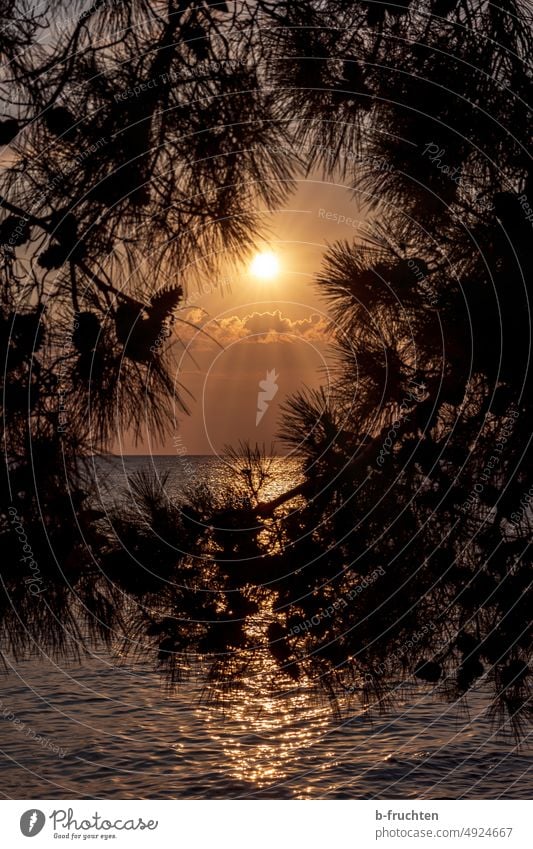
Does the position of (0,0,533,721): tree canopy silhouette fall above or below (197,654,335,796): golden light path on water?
above

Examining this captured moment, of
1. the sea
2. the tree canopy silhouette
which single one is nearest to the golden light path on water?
the sea

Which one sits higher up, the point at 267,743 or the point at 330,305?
the point at 330,305

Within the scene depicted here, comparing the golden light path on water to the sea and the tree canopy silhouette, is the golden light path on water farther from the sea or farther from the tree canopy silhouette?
the tree canopy silhouette

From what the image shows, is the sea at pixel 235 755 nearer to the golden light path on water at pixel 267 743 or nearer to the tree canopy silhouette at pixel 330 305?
the golden light path on water at pixel 267 743

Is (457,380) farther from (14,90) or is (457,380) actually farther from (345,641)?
(14,90)

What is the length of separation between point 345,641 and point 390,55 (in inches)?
76.8

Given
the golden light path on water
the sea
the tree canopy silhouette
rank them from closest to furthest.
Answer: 1. the tree canopy silhouette
2. the sea
3. the golden light path on water

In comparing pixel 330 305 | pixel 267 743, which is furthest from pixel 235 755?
pixel 330 305

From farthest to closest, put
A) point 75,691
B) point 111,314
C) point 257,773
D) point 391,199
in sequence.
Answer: point 75,691 < point 257,773 < point 391,199 < point 111,314

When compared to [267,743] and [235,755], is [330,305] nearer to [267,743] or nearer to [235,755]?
[235,755]

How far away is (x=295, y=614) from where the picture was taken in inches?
106

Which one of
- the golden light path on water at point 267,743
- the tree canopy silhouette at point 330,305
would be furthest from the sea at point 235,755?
the tree canopy silhouette at point 330,305
